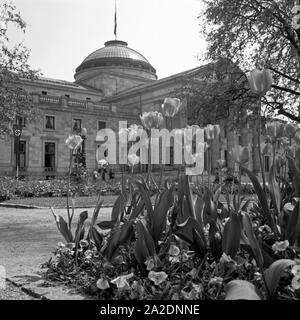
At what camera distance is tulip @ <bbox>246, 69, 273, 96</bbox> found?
2.28 meters

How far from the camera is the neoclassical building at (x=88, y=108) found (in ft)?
135

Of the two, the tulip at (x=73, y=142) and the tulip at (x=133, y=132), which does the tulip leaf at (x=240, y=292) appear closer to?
the tulip at (x=133, y=132)

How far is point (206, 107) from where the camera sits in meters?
17.7

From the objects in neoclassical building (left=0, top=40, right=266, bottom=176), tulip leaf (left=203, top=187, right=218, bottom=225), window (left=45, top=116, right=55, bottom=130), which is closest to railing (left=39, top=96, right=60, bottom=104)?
neoclassical building (left=0, top=40, right=266, bottom=176)

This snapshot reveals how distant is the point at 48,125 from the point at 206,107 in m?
28.3

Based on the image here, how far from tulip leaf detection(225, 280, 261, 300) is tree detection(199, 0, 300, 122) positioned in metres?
15.3

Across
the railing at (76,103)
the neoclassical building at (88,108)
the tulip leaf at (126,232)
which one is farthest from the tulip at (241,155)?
the railing at (76,103)

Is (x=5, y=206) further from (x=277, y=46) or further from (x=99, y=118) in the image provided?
(x=99, y=118)

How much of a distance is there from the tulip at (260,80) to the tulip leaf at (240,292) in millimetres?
1143

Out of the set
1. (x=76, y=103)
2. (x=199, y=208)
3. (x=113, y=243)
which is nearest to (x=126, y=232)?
(x=113, y=243)

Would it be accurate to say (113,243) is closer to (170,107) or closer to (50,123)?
(170,107)

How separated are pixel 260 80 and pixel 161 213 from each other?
1.12 metres

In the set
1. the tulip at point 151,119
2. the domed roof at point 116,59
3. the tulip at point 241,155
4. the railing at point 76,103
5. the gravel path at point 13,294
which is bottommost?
the gravel path at point 13,294

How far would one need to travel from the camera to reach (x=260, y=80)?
2.29m
